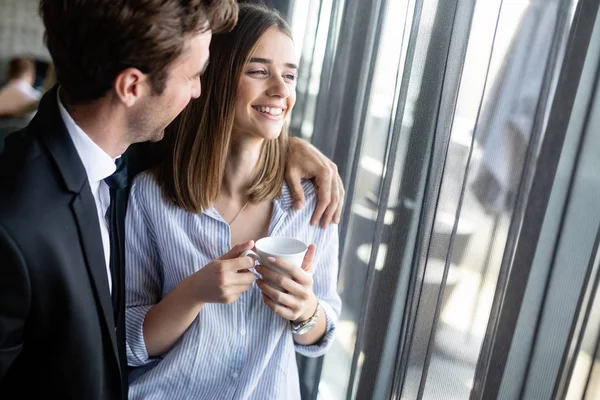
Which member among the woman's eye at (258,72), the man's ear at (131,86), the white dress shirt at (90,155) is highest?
the woman's eye at (258,72)

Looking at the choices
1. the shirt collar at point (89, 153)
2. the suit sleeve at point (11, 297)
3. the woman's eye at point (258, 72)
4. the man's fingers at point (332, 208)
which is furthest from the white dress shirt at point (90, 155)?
the man's fingers at point (332, 208)

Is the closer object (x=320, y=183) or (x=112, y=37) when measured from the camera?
(x=112, y=37)

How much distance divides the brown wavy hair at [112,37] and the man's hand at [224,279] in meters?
0.36

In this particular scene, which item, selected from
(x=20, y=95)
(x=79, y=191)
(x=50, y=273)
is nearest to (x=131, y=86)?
(x=79, y=191)

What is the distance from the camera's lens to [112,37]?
86 cm

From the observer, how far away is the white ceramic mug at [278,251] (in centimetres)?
101

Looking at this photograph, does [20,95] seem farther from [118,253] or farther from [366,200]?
[366,200]

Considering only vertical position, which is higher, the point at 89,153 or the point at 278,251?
the point at 89,153

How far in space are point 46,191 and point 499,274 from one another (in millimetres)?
697

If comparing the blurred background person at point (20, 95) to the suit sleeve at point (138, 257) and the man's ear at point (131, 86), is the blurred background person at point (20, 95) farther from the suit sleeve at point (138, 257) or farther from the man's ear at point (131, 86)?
the man's ear at point (131, 86)

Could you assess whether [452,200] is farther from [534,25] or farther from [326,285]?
[326,285]

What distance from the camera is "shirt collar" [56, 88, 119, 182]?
2.97 ft

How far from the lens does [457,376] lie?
893 millimetres

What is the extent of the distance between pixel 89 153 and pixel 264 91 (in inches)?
17.0
